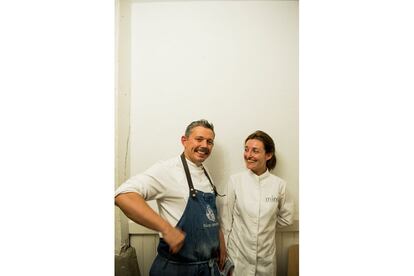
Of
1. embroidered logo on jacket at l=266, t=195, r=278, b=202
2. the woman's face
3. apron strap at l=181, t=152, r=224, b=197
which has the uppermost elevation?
the woman's face

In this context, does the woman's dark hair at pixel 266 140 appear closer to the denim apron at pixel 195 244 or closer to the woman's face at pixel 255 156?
the woman's face at pixel 255 156

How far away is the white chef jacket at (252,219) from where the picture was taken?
71 centimetres

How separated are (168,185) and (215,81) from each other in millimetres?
258

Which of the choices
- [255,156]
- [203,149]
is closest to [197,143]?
[203,149]

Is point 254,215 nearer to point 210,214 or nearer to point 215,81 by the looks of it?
point 210,214

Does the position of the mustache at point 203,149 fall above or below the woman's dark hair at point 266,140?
below

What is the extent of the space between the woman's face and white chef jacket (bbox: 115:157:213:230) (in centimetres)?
11

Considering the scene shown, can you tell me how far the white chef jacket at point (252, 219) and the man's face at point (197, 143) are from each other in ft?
0.29

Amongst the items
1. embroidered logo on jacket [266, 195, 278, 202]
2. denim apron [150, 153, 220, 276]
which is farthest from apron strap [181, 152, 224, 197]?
embroidered logo on jacket [266, 195, 278, 202]

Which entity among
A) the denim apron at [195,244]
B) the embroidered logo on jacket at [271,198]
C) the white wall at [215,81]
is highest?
the white wall at [215,81]

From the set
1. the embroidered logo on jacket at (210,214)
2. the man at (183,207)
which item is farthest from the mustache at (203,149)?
the embroidered logo on jacket at (210,214)

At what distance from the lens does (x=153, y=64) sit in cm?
71

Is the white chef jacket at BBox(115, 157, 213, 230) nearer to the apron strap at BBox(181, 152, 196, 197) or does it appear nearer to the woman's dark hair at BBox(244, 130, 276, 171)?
the apron strap at BBox(181, 152, 196, 197)

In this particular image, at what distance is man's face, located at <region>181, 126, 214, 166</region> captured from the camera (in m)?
0.71
